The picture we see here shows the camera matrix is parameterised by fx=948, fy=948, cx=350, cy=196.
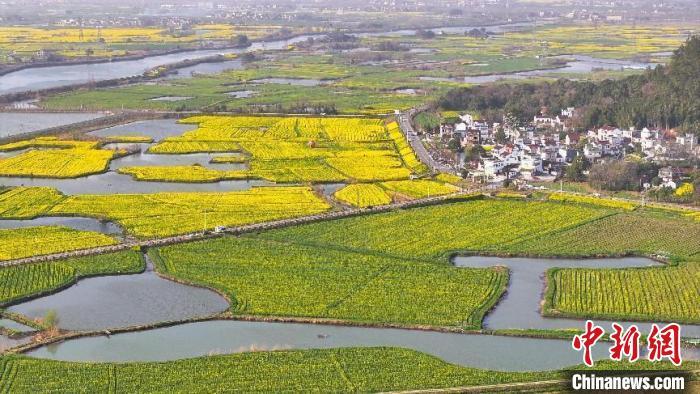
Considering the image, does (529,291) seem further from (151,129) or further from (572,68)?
(572,68)

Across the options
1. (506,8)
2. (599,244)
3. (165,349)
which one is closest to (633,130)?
(599,244)

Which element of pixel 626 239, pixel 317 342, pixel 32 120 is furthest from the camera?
pixel 32 120

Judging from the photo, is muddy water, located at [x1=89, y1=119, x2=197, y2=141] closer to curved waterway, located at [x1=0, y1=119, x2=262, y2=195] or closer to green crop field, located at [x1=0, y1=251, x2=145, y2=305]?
curved waterway, located at [x1=0, y1=119, x2=262, y2=195]

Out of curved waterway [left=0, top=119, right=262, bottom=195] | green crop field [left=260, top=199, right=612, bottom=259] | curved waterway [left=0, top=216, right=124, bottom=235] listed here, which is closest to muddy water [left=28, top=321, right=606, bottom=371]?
green crop field [left=260, top=199, right=612, bottom=259]

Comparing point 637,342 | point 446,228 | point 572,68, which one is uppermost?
point 637,342

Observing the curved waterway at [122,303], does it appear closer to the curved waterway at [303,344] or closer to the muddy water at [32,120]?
the curved waterway at [303,344]

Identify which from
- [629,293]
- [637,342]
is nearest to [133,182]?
[629,293]

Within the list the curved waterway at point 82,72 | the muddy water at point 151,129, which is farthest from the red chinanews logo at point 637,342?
the curved waterway at point 82,72
